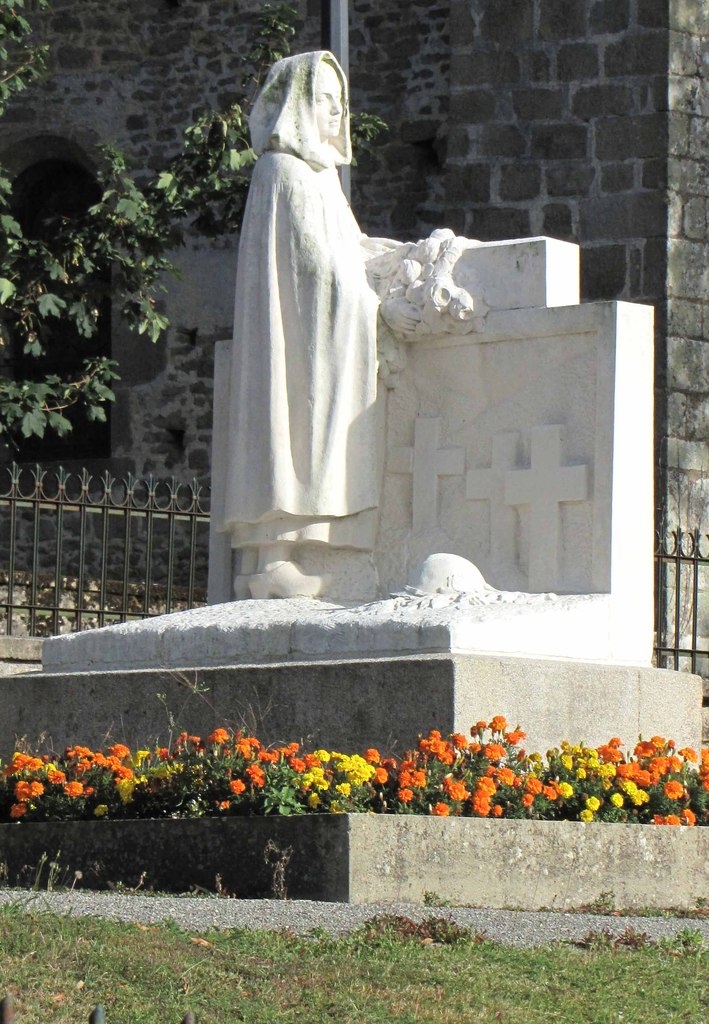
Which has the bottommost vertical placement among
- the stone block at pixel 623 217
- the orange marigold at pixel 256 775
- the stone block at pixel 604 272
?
the orange marigold at pixel 256 775

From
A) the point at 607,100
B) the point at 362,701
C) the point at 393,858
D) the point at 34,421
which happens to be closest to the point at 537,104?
the point at 607,100

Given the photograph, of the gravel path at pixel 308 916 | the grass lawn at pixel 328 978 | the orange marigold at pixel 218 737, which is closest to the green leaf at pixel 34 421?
the orange marigold at pixel 218 737

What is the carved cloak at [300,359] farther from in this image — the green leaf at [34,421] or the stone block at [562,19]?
the stone block at [562,19]

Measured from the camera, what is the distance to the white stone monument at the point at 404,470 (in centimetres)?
894

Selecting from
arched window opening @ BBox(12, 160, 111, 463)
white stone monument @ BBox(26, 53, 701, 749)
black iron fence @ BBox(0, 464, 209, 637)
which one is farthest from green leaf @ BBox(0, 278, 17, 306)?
arched window opening @ BBox(12, 160, 111, 463)

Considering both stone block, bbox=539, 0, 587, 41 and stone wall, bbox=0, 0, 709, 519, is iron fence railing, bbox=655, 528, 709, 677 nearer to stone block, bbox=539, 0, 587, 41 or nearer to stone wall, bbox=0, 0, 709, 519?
stone wall, bbox=0, 0, 709, 519

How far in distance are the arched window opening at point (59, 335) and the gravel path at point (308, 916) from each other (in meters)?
12.9

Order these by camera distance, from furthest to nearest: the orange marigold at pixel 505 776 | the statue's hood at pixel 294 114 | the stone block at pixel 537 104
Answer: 1. the stone block at pixel 537 104
2. the statue's hood at pixel 294 114
3. the orange marigold at pixel 505 776

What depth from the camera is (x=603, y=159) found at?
1669cm

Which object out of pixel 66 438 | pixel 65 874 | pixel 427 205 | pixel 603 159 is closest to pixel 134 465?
pixel 66 438

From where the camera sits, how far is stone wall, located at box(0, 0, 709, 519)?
53.8 feet

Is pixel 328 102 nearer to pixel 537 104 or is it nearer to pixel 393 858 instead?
pixel 393 858

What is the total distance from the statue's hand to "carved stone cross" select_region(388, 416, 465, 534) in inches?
14.7

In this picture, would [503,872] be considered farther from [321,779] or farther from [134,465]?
[134,465]
